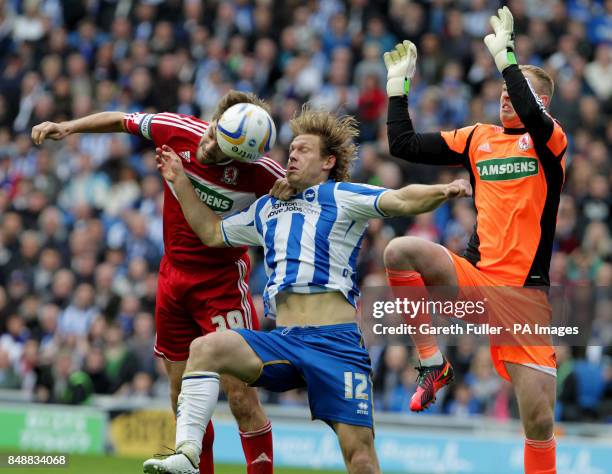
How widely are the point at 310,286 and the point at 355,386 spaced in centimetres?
73

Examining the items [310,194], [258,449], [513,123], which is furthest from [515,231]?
[258,449]

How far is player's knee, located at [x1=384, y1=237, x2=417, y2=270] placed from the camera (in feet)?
29.9

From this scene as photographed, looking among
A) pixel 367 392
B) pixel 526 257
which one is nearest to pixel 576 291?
pixel 526 257

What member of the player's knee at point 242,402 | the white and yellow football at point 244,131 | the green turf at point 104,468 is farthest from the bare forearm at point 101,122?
the green turf at point 104,468

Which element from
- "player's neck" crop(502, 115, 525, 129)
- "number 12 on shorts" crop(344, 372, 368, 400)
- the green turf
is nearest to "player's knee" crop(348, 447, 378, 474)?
"number 12 on shorts" crop(344, 372, 368, 400)

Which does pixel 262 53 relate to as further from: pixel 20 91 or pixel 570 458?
pixel 570 458

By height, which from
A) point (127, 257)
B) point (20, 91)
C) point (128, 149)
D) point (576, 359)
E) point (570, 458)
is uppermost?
point (20, 91)

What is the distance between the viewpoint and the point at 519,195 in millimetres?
9016

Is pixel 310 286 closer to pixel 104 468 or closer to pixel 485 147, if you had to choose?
pixel 485 147

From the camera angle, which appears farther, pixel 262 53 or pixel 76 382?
pixel 262 53

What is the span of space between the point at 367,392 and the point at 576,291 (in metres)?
6.65

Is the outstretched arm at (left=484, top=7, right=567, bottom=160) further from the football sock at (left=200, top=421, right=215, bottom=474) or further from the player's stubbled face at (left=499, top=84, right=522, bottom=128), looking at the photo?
the football sock at (left=200, top=421, right=215, bottom=474)

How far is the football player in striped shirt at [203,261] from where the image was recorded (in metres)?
9.30

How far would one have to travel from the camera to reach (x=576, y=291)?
14.4 m
